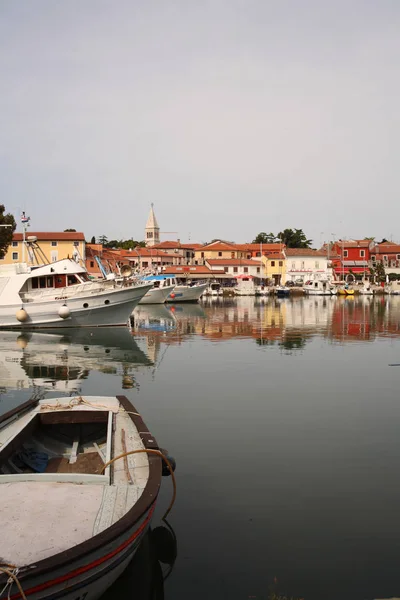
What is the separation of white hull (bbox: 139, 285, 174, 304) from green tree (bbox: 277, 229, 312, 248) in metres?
60.0

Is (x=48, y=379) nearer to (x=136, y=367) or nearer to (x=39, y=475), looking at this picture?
(x=136, y=367)

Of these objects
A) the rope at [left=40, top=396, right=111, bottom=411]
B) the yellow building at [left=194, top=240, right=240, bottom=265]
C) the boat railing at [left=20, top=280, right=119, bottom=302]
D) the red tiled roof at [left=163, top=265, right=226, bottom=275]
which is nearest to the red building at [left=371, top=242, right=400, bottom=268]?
the yellow building at [left=194, top=240, right=240, bottom=265]

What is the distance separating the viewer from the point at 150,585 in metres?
6.77

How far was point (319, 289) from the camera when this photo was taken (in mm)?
87062

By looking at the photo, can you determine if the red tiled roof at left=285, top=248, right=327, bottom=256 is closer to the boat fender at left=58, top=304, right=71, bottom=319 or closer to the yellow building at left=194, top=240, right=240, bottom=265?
the yellow building at left=194, top=240, right=240, bottom=265

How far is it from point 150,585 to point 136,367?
1551 centimetres

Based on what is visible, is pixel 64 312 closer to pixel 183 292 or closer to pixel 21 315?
pixel 21 315

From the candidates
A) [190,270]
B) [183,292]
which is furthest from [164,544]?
[190,270]

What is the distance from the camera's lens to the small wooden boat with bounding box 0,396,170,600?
5078mm

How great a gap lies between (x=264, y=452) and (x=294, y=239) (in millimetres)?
112640

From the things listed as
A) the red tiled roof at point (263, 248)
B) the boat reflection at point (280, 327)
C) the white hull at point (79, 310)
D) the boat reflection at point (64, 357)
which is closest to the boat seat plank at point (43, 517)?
the boat reflection at point (64, 357)

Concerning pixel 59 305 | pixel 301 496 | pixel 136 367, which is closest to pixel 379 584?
pixel 301 496

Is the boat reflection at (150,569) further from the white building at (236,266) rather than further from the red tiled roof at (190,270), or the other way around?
the white building at (236,266)

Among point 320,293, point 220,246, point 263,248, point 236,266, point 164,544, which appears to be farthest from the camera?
point 263,248
